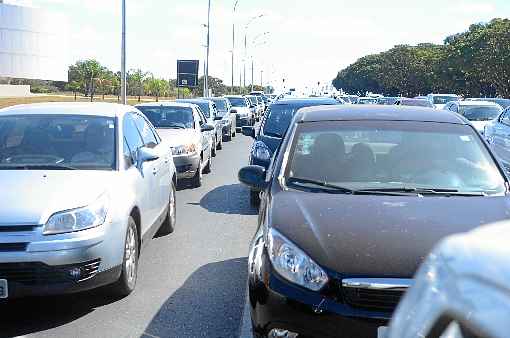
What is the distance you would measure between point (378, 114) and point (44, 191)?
2683 mm

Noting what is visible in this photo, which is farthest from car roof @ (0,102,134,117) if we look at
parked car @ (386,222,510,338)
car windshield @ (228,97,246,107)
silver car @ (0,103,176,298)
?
car windshield @ (228,97,246,107)

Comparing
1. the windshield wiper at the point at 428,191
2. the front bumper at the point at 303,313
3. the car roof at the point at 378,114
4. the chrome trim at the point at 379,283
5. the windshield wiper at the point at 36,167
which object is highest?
the car roof at the point at 378,114

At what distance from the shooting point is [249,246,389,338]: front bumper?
128 inches

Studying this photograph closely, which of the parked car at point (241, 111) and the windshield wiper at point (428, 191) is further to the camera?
the parked car at point (241, 111)

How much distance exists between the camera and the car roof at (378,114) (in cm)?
522

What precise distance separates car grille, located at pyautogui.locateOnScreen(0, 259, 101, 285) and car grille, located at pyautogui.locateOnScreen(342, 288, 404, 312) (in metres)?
2.24

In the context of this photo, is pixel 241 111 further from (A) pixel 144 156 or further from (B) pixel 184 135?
(A) pixel 144 156

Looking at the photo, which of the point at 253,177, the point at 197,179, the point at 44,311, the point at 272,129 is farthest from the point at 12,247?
the point at 197,179

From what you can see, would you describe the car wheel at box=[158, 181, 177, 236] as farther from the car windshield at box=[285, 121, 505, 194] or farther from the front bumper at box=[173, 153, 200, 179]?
the front bumper at box=[173, 153, 200, 179]

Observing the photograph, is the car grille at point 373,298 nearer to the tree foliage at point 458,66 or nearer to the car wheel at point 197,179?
the car wheel at point 197,179

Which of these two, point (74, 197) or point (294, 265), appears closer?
point (294, 265)

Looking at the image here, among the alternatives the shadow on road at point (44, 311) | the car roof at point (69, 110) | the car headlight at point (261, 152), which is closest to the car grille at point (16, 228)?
the shadow on road at point (44, 311)

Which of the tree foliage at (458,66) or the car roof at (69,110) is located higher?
the tree foliage at (458,66)

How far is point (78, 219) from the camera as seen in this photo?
4832 mm
